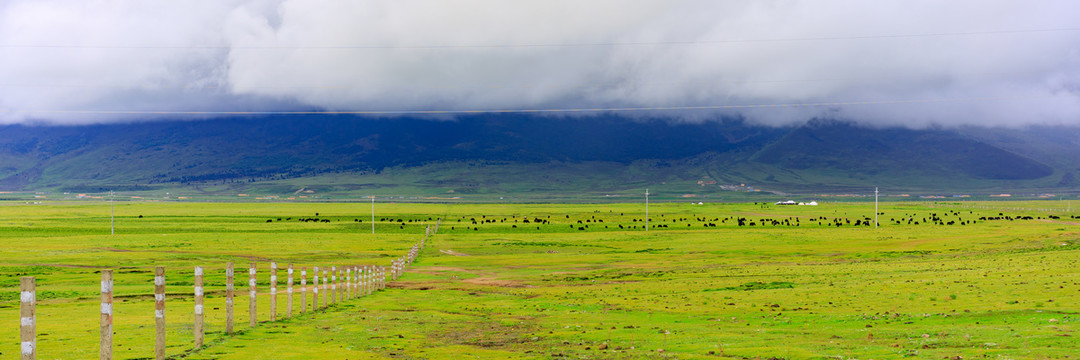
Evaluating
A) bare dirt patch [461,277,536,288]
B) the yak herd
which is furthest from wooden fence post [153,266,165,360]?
the yak herd

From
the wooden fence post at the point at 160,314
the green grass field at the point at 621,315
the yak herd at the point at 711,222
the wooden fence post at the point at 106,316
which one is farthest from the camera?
the yak herd at the point at 711,222

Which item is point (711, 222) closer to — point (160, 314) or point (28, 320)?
point (160, 314)

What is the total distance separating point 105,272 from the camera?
37.3 ft

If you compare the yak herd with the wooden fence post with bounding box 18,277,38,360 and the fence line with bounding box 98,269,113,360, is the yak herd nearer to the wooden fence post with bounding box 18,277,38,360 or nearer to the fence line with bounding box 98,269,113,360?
the fence line with bounding box 98,269,113,360

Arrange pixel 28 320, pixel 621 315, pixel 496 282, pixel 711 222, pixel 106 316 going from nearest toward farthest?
pixel 28 320 → pixel 106 316 → pixel 621 315 → pixel 496 282 → pixel 711 222

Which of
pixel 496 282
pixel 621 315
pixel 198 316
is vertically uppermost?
pixel 198 316

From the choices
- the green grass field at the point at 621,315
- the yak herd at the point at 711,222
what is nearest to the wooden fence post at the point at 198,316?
the green grass field at the point at 621,315

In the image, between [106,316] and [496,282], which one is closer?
[106,316]

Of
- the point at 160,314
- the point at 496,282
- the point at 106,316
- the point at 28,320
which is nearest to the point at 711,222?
the point at 496,282

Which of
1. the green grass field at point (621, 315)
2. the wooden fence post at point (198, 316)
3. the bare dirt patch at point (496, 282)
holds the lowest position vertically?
the bare dirt patch at point (496, 282)

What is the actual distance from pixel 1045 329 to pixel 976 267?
2091 centimetres

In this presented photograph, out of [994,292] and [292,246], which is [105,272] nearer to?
[994,292]

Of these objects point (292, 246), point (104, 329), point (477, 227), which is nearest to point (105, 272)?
point (104, 329)

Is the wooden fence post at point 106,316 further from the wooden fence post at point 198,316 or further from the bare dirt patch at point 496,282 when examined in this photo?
the bare dirt patch at point 496,282
